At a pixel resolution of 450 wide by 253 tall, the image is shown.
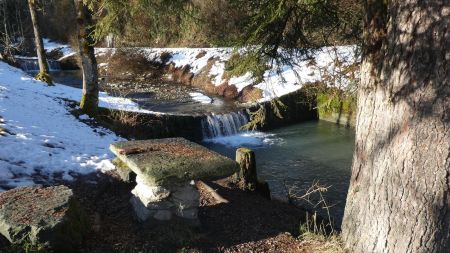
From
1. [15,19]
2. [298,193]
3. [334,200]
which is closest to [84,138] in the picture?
[298,193]

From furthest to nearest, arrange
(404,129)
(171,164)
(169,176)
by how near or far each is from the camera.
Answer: (171,164), (169,176), (404,129)

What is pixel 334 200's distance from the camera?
9.17 metres

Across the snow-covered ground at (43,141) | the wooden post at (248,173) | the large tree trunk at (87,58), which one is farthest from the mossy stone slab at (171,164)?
the large tree trunk at (87,58)

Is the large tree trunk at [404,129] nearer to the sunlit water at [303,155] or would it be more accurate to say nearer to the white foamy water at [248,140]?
the sunlit water at [303,155]

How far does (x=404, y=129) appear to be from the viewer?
11.2ft

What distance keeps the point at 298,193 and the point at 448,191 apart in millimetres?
6230

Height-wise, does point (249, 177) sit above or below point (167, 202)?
below

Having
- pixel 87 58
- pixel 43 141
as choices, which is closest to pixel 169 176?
pixel 43 141

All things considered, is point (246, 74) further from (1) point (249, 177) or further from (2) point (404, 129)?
(2) point (404, 129)

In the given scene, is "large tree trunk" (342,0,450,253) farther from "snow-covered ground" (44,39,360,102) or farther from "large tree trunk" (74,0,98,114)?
"snow-covered ground" (44,39,360,102)

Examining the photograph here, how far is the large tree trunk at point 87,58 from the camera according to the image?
9812 millimetres

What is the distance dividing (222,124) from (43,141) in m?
7.52

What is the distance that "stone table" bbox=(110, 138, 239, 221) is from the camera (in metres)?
4.77

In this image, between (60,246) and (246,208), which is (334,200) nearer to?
(246,208)
